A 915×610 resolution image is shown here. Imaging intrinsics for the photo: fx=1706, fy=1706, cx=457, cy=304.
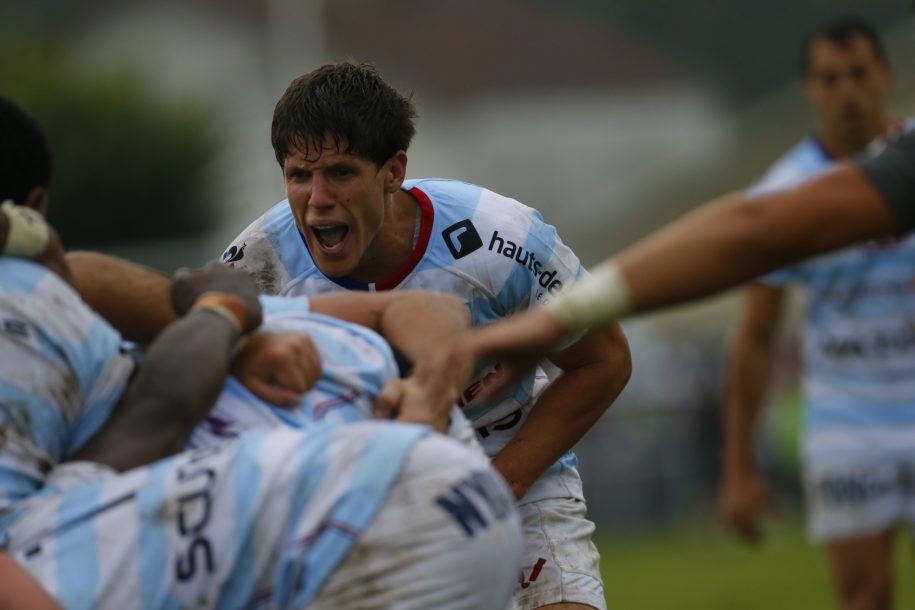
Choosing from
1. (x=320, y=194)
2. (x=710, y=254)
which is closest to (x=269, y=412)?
(x=710, y=254)

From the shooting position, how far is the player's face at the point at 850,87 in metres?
8.38

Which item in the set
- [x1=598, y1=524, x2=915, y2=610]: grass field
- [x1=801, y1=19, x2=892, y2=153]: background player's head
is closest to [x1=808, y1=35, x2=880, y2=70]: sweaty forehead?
[x1=801, y1=19, x2=892, y2=153]: background player's head

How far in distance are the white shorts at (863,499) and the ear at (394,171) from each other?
11.1 ft

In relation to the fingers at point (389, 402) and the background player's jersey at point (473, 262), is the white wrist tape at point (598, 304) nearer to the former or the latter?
the fingers at point (389, 402)

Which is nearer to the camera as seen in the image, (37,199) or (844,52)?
(37,199)

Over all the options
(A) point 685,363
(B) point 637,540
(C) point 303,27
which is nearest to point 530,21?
(C) point 303,27

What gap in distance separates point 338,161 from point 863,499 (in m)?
3.79

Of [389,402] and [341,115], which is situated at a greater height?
[341,115]

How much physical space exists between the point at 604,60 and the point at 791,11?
6.63 m

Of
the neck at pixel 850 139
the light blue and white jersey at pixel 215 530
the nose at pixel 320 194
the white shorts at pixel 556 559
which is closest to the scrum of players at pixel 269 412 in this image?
the light blue and white jersey at pixel 215 530

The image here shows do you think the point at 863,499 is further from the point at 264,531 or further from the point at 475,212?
the point at 264,531

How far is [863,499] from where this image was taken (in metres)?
8.11

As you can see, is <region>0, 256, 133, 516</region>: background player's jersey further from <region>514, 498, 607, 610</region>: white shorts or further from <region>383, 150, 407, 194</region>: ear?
<region>514, 498, 607, 610</region>: white shorts

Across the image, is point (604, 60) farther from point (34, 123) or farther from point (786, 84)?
point (34, 123)
